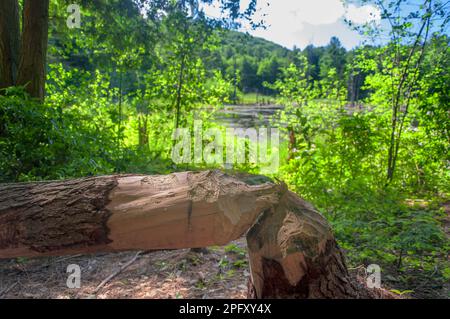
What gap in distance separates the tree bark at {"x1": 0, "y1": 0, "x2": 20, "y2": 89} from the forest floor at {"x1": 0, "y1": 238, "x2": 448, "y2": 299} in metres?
2.44

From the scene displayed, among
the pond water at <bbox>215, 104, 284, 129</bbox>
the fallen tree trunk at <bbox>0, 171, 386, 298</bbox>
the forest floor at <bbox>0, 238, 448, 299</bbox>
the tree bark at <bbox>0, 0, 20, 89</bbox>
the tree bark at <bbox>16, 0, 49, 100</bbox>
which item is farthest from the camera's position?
the pond water at <bbox>215, 104, 284, 129</bbox>

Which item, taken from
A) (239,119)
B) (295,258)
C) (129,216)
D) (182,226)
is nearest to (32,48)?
(129,216)

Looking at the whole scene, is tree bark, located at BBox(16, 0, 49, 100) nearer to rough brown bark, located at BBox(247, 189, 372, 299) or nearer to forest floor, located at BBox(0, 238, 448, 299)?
forest floor, located at BBox(0, 238, 448, 299)

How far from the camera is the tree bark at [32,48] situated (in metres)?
3.88

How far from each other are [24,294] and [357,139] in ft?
12.8

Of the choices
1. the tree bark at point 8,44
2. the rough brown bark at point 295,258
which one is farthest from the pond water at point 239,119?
the rough brown bark at point 295,258

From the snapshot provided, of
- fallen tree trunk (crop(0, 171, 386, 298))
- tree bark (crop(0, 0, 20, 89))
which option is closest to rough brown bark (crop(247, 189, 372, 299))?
fallen tree trunk (crop(0, 171, 386, 298))

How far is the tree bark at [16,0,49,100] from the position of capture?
3.88 m

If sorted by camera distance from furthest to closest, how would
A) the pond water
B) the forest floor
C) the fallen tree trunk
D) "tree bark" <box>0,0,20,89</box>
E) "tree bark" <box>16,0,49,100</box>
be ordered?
the pond water
"tree bark" <box>0,0,20,89</box>
"tree bark" <box>16,0,49,100</box>
the forest floor
the fallen tree trunk

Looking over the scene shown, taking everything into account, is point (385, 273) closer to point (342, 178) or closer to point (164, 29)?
point (342, 178)

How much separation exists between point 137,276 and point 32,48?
3.12 meters

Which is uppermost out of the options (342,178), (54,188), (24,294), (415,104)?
(415,104)
